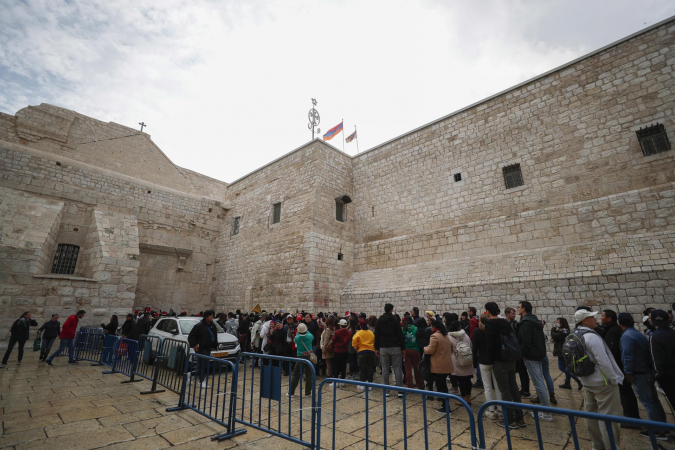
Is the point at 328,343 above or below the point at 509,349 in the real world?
below

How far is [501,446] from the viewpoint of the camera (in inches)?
134

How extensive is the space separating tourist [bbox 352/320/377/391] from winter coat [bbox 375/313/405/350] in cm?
38

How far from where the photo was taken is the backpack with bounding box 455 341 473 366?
468cm

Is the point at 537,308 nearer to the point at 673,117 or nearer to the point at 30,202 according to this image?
the point at 673,117

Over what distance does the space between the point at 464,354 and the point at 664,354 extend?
228 cm

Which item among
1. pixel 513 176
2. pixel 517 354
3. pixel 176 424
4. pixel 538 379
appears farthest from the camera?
pixel 513 176

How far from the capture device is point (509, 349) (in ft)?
13.7

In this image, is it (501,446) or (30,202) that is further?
(30,202)

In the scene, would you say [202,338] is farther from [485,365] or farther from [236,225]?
[236,225]

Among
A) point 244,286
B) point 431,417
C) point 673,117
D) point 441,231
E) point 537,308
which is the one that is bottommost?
point 431,417

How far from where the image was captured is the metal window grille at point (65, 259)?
1241 cm

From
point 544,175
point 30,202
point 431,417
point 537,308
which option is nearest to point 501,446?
point 431,417

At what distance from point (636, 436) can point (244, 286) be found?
14.4m

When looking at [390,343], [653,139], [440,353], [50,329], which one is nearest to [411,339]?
[390,343]
